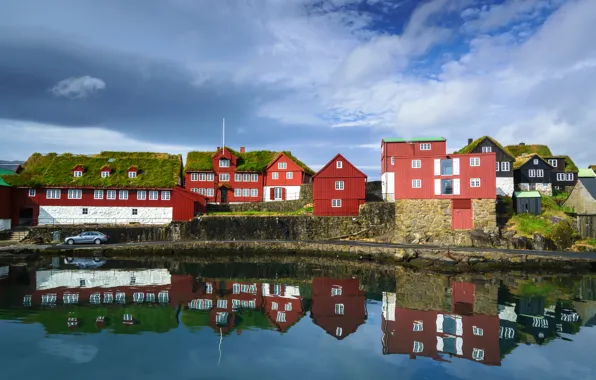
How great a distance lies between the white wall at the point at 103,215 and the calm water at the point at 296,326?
44.3 ft

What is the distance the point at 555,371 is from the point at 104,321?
1732 centimetres

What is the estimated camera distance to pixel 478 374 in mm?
11266

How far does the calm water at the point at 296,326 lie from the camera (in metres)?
11.6

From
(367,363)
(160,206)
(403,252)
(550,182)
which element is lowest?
(367,363)

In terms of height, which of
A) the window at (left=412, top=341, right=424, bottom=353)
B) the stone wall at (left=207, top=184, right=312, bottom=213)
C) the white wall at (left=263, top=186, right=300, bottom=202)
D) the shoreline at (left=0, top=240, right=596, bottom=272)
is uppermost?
the white wall at (left=263, top=186, right=300, bottom=202)

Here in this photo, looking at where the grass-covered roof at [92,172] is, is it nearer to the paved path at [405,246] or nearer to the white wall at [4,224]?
the white wall at [4,224]

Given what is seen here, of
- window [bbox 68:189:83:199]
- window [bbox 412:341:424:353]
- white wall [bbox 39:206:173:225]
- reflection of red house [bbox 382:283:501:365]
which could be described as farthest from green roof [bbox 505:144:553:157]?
window [bbox 68:189:83:199]

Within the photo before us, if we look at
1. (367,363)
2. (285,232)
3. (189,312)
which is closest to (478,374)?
(367,363)

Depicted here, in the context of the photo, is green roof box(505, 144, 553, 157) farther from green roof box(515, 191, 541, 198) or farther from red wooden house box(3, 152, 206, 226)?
red wooden house box(3, 152, 206, 226)

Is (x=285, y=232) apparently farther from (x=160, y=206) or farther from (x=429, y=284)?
(x=429, y=284)

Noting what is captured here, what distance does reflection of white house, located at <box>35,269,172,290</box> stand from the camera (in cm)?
2188

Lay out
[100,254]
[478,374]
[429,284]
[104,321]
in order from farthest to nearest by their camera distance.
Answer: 1. [100,254]
2. [429,284]
3. [104,321]
4. [478,374]

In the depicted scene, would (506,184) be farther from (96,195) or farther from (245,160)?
(96,195)

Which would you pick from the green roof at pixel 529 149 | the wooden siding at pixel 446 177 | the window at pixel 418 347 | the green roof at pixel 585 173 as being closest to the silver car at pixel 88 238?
the wooden siding at pixel 446 177
